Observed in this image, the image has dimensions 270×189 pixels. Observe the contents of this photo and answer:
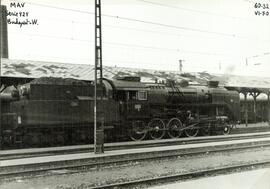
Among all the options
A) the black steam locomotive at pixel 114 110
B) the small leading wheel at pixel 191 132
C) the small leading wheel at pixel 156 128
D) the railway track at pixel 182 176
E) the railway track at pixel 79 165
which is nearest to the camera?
the railway track at pixel 182 176

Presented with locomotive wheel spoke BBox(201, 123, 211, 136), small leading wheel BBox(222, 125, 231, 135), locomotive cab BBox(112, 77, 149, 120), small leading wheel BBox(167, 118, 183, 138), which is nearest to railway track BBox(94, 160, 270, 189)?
locomotive cab BBox(112, 77, 149, 120)

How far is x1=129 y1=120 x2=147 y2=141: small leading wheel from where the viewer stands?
20.6 meters

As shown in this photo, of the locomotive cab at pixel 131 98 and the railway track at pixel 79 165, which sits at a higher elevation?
the locomotive cab at pixel 131 98

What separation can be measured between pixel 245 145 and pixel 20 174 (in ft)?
34.3

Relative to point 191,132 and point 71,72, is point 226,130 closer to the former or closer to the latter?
point 191,132

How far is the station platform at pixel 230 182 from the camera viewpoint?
8.70 meters

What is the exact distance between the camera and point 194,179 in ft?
32.5

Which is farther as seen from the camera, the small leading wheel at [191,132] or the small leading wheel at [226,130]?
the small leading wheel at [226,130]

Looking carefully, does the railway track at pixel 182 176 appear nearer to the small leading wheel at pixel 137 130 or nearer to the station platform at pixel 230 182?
the station platform at pixel 230 182

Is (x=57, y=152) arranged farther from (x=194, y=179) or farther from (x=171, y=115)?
(x=171, y=115)

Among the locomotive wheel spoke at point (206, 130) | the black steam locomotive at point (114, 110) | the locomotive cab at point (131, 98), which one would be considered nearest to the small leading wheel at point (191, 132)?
the black steam locomotive at point (114, 110)

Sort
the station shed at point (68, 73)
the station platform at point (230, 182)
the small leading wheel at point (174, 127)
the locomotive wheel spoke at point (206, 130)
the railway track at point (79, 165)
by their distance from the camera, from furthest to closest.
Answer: the locomotive wheel spoke at point (206, 130), the small leading wheel at point (174, 127), the station shed at point (68, 73), the railway track at point (79, 165), the station platform at point (230, 182)

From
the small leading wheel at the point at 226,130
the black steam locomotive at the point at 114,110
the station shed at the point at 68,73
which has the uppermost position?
the station shed at the point at 68,73

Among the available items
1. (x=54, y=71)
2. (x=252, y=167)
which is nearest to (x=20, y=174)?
(x=252, y=167)
